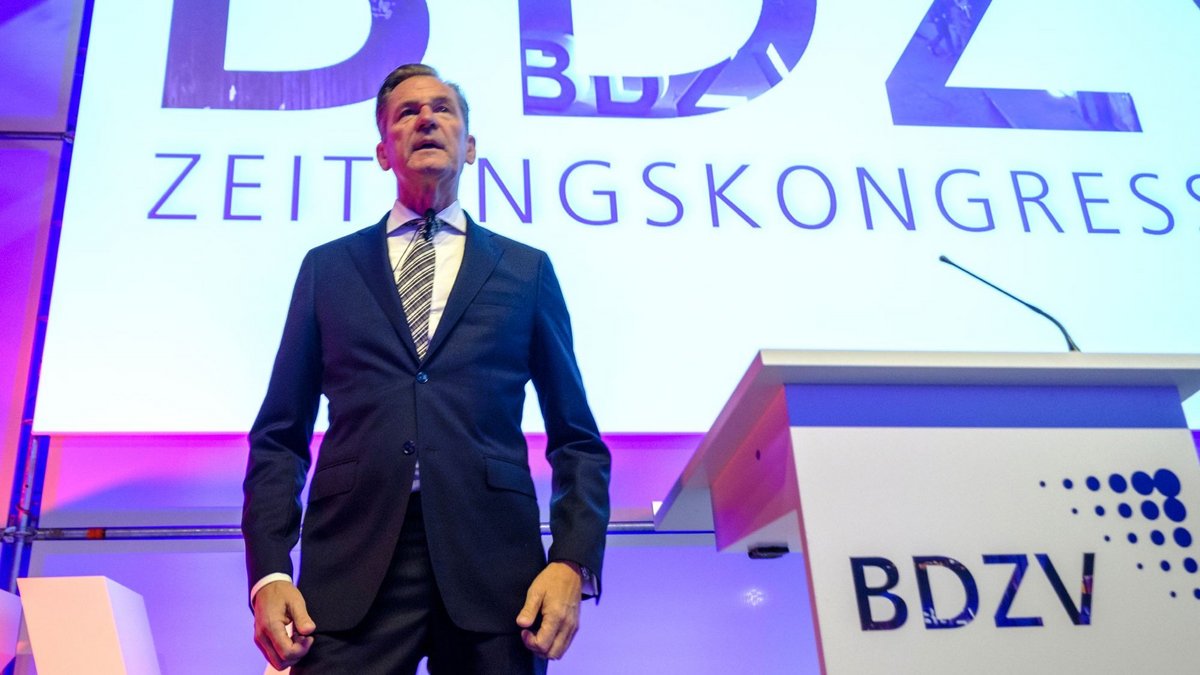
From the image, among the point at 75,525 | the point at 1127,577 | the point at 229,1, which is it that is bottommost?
the point at 1127,577

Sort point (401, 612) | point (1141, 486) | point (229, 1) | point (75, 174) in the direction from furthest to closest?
point (229, 1)
point (75, 174)
point (1141, 486)
point (401, 612)

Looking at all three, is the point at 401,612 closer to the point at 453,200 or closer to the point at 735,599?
the point at 453,200

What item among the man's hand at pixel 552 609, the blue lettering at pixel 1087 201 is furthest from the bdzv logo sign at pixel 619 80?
the man's hand at pixel 552 609

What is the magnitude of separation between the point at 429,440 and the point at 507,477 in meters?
0.11

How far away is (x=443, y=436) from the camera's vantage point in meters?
1.41

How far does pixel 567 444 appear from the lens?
61.7 inches

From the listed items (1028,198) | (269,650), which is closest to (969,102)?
(1028,198)

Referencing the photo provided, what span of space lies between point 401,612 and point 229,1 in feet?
7.37

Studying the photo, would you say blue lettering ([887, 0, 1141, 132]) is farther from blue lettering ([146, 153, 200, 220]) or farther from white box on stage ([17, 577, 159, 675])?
white box on stage ([17, 577, 159, 675])

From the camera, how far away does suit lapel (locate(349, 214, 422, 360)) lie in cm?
150

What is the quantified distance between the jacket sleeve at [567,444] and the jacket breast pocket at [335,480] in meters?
0.27

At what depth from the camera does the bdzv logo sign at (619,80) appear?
9.48 ft

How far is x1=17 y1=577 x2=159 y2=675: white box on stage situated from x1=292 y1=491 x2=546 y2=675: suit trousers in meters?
1.03

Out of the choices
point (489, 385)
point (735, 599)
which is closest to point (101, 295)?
point (489, 385)
